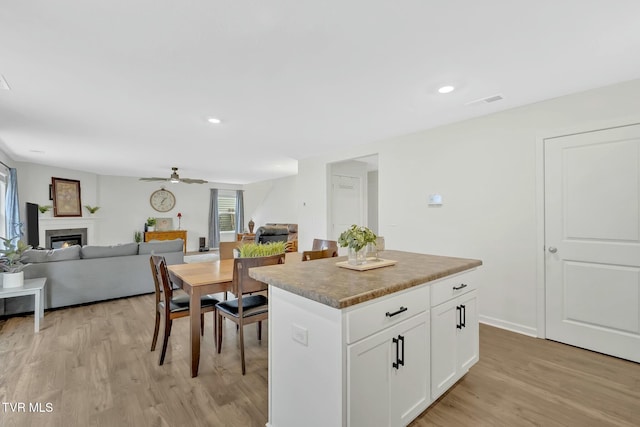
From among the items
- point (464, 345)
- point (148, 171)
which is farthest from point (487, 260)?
point (148, 171)

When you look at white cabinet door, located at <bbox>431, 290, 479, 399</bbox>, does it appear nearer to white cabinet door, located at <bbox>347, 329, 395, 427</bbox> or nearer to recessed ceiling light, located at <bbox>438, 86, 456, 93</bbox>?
white cabinet door, located at <bbox>347, 329, 395, 427</bbox>

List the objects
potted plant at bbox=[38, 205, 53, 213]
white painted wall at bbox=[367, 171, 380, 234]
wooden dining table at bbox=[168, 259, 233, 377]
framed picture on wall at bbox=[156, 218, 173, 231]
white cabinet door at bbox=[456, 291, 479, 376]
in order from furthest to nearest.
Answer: framed picture on wall at bbox=[156, 218, 173, 231], white painted wall at bbox=[367, 171, 380, 234], potted plant at bbox=[38, 205, 53, 213], wooden dining table at bbox=[168, 259, 233, 377], white cabinet door at bbox=[456, 291, 479, 376]

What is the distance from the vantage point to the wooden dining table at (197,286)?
2236 mm

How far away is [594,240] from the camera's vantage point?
8.64ft

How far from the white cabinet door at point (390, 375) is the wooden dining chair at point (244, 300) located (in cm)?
119

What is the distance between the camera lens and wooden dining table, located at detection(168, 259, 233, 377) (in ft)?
7.34

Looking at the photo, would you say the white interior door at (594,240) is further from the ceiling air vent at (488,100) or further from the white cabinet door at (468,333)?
the white cabinet door at (468,333)

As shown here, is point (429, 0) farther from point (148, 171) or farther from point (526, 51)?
point (148, 171)

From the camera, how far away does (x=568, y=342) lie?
108 inches

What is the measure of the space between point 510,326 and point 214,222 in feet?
28.9

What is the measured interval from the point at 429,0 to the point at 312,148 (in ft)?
11.4

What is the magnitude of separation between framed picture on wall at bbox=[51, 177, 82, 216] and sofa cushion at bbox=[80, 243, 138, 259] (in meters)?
4.26

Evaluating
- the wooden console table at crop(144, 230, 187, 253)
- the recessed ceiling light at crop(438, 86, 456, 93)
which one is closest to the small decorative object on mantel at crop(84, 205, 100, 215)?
the wooden console table at crop(144, 230, 187, 253)

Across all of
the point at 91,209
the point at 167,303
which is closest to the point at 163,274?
the point at 167,303
